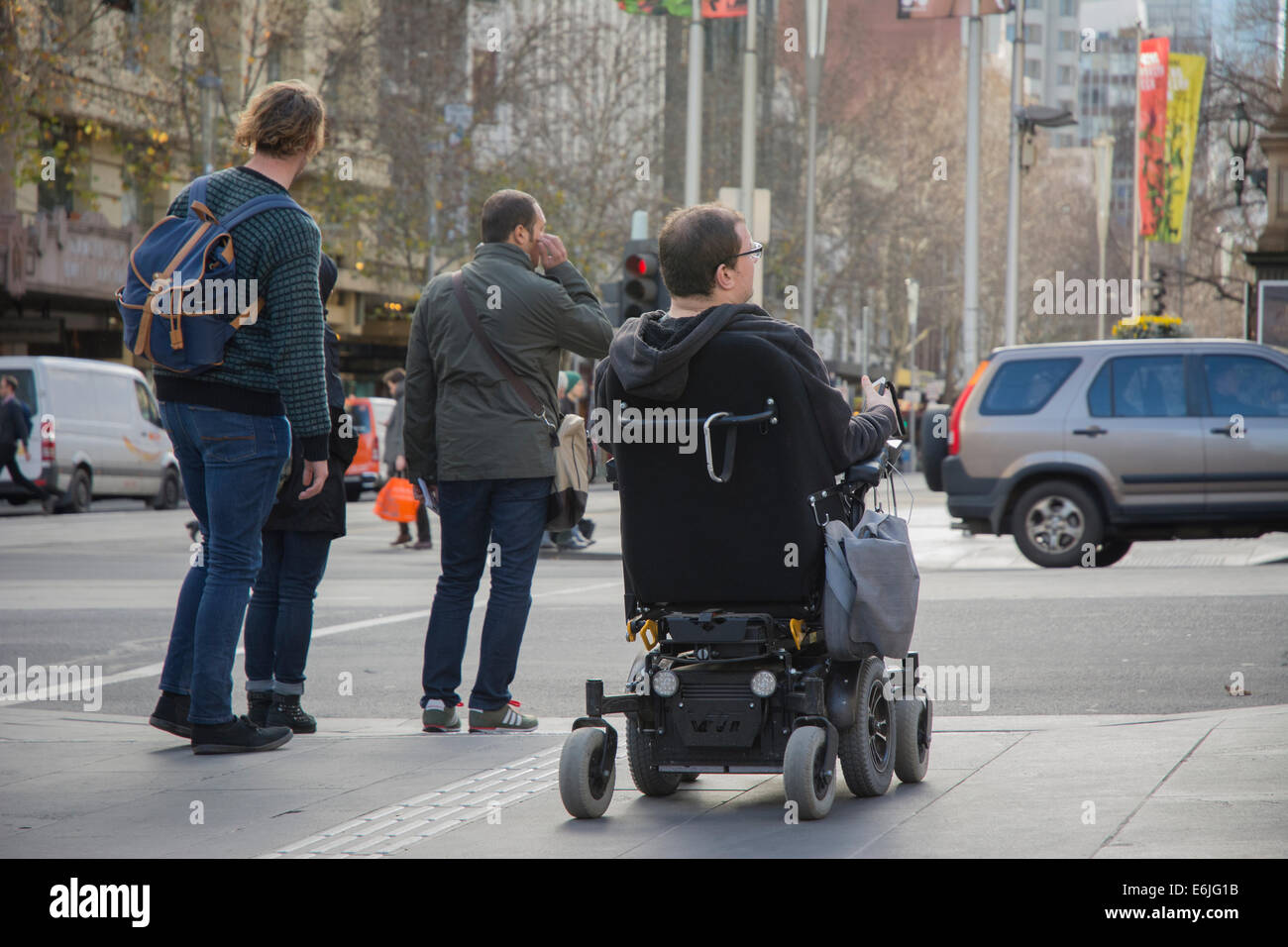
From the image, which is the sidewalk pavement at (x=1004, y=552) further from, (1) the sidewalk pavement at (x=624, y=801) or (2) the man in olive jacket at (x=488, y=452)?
(1) the sidewalk pavement at (x=624, y=801)

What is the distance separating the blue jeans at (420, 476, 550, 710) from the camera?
6.67 meters

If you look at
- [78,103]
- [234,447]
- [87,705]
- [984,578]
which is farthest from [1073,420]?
[78,103]

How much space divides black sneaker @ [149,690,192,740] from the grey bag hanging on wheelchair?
246 cm

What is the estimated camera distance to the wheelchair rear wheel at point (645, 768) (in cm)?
515

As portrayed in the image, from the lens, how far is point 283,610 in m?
6.64

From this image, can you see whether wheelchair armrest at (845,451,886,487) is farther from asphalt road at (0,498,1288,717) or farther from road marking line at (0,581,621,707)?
road marking line at (0,581,621,707)

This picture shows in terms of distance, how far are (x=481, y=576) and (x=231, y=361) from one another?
1.31 metres

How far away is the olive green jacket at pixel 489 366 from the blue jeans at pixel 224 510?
79cm

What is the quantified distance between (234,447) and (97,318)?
34.2 meters

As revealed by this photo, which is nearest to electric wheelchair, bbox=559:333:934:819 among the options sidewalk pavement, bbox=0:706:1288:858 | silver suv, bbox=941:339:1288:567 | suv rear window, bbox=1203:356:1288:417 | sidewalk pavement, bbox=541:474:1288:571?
sidewalk pavement, bbox=0:706:1288:858

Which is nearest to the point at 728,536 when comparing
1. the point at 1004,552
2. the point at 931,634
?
the point at 931,634

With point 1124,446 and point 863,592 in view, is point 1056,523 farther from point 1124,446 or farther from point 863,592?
point 863,592

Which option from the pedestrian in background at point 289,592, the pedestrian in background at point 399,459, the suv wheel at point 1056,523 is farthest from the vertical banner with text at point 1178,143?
the pedestrian in background at point 289,592
